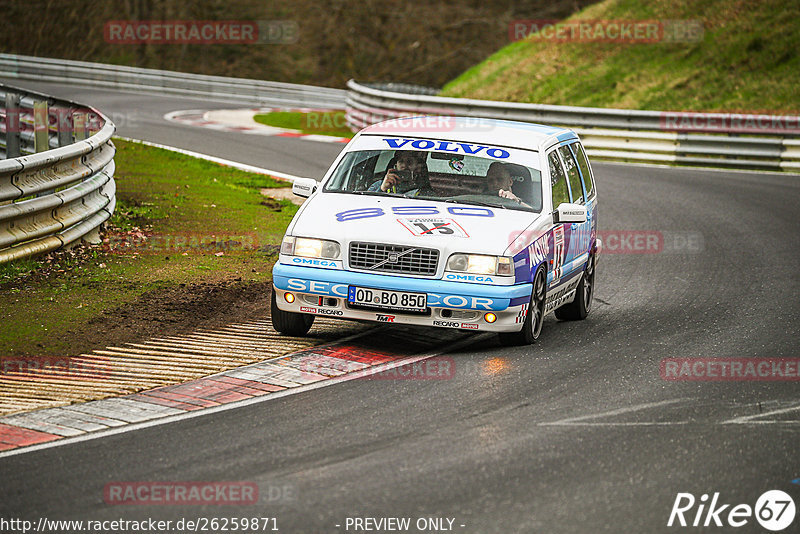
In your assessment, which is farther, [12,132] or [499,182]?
[12,132]

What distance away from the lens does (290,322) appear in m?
9.44

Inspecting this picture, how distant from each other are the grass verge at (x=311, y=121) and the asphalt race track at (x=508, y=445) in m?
18.7

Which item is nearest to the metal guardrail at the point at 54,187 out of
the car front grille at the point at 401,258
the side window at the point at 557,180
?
the car front grille at the point at 401,258

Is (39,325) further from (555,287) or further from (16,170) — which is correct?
(555,287)

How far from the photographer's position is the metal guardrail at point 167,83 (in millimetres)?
37938

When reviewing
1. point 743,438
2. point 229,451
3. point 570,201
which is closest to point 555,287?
point 570,201

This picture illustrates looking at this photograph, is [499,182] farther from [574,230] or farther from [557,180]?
[574,230]

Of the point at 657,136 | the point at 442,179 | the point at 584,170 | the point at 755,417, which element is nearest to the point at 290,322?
the point at 442,179

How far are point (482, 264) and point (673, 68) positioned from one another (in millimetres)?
24328

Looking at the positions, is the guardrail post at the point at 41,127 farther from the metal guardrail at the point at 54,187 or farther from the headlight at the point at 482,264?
the headlight at the point at 482,264

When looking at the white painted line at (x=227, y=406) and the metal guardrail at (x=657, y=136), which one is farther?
the metal guardrail at (x=657, y=136)

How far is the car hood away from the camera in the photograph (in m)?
8.90

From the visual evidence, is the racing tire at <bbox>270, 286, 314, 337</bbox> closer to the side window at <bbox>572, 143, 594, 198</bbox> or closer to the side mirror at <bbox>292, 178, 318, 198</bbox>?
the side mirror at <bbox>292, 178, 318, 198</bbox>

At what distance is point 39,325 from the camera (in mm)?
9227
